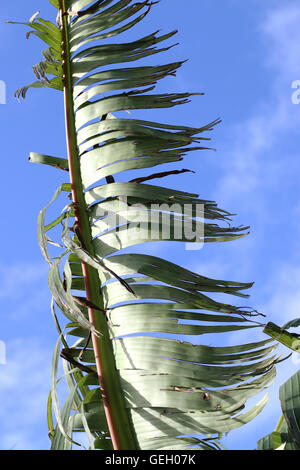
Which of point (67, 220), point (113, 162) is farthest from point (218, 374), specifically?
point (113, 162)

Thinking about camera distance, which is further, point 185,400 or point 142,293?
point 142,293

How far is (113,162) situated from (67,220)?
26 cm

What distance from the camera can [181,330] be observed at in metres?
1.54

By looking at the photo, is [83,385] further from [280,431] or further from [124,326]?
[280,431]

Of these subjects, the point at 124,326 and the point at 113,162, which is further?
the point at 113,162

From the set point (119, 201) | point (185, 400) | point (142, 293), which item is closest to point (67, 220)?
point (119, 201)

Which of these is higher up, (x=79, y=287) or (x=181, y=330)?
(x=79, y=287)

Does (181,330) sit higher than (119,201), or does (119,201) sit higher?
(119,201)

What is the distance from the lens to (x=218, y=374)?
1.49 metres
